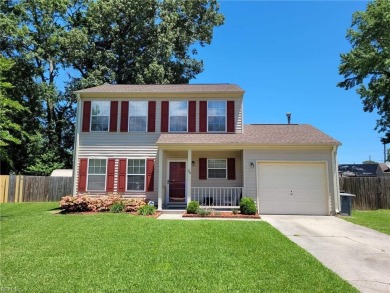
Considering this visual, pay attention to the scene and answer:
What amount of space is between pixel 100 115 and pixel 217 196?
24.2ft

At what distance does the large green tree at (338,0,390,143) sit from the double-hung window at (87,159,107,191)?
60.2ft

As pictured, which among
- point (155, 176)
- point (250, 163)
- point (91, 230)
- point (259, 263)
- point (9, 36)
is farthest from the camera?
point (9, 36)

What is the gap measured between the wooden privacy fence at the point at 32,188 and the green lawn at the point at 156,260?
27.9ft

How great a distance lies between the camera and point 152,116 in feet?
46.4

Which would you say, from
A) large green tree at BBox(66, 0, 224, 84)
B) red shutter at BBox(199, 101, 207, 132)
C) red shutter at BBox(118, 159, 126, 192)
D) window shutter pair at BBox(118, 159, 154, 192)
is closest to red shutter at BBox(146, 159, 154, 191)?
window shutter pair at BBox(118, 159, 154, 192)

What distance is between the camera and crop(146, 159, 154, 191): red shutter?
13.4 m

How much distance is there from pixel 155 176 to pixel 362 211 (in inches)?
417

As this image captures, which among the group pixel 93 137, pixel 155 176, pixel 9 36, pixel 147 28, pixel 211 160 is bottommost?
pixel 155 176

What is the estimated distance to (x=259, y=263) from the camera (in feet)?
16.9

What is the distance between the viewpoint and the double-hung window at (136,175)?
13.5 m

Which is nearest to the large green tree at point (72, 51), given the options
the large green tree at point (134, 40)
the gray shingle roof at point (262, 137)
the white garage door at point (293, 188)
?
the large green tree at point (134, 40)

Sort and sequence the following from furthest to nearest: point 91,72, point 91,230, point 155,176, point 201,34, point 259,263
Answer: point 201,34 → point 91,72 → point 155,176 → point 91,230 → point 259,263

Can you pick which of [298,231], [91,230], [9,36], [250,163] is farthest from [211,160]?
[9,36]

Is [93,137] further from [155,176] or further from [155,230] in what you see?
[155,230]
